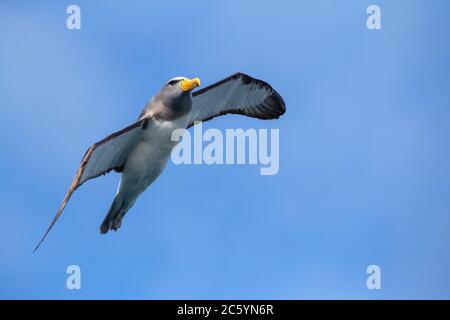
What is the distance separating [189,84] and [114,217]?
3860mm

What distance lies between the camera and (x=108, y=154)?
16.9 m

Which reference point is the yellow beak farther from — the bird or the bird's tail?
the bird's tail

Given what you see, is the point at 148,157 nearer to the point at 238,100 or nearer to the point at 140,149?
the point at 140,149

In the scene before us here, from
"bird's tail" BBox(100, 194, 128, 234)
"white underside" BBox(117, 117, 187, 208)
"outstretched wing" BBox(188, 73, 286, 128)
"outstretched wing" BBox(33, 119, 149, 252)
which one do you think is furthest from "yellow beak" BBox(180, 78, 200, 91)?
"bird's tail" BBox(100, 194, 128, 234)

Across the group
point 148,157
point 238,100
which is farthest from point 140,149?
point 238,100

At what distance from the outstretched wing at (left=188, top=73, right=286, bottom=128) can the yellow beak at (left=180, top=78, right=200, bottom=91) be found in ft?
6.13

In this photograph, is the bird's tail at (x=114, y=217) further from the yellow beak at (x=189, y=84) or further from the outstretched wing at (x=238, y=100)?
the yellow beak at (x=189, y=84)

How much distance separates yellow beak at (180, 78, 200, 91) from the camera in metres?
16.6

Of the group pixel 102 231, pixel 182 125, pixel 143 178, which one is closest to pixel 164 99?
pixel 182 125

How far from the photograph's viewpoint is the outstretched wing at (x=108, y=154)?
16266mm

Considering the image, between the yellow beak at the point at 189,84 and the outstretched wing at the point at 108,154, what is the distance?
45.9 inches

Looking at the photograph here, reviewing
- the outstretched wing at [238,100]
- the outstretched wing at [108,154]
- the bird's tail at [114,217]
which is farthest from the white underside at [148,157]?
the outstretched wing at [238,100]

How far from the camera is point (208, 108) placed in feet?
63.4

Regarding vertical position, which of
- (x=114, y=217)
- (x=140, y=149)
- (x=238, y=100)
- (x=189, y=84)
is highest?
(x=238, y=100)
